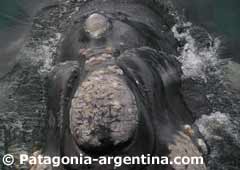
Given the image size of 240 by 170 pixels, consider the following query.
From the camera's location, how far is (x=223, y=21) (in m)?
6.73

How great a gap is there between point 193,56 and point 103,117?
292 cm

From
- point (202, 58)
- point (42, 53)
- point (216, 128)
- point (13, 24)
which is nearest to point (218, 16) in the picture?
point (202, 58)

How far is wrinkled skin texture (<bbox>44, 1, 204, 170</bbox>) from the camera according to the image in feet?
10.5

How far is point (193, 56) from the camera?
19.3ft

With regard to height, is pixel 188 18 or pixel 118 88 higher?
pixel 188 18

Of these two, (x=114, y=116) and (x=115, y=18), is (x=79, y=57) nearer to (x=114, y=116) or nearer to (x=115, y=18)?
(x=115, y=18)

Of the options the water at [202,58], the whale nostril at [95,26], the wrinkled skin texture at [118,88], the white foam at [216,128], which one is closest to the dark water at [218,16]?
the water at [202,58]

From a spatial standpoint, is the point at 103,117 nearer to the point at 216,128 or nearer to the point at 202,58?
the point at 216,128

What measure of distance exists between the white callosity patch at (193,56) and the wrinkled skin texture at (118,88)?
0.33 m

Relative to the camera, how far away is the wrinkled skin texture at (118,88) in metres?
→ 3.21

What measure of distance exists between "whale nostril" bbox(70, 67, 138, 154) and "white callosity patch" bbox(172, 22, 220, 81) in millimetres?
2351

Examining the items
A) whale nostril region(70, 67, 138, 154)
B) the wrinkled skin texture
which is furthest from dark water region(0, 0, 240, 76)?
whale nostril region(70, 67, 138, 154)

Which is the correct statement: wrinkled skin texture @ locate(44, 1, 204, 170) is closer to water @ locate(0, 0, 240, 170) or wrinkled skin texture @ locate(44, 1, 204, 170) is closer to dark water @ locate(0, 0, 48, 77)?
water @ locate(0, 0, 240, 170)

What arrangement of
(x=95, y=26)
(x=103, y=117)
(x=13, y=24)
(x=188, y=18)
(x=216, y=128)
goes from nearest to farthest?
(x=103, y=117), (x=95, y=26), (x=216, y=128), (x=188, y=18), (x=13, y=24)
